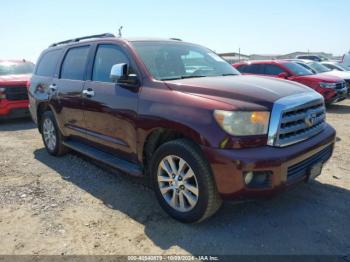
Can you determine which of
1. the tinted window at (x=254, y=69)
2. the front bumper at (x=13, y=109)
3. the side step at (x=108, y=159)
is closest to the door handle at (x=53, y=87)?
the side step at (x=108, y=159)

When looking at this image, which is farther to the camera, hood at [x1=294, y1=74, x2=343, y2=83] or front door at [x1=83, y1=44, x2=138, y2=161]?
hood at [x1=294, y1=74, x2=343, y2=83]

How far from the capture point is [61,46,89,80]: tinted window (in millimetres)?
4875

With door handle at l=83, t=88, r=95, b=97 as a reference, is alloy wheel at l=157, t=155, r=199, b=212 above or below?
below

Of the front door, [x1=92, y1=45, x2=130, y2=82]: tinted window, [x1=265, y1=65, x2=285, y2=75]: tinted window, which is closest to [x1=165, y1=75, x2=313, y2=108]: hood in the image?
the front door

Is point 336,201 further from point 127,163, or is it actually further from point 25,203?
point 25,203

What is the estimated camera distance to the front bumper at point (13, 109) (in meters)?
8.98

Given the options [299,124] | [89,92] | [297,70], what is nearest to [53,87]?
[89,92]

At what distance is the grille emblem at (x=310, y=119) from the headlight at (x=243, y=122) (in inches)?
23.5

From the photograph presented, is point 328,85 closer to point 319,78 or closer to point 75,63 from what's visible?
point 319,78

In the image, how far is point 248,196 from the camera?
3025mm

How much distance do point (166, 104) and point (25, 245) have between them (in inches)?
73.3

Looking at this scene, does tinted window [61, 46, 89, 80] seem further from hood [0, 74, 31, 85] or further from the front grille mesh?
hood [0, 74, 31, 85]

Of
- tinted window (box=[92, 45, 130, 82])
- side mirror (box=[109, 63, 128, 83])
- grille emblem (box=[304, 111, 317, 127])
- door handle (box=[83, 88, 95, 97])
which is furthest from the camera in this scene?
door handle (box=[83, 88, 95, 97])

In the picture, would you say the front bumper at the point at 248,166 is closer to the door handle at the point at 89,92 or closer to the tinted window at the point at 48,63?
the door handle at the point at 89,92
